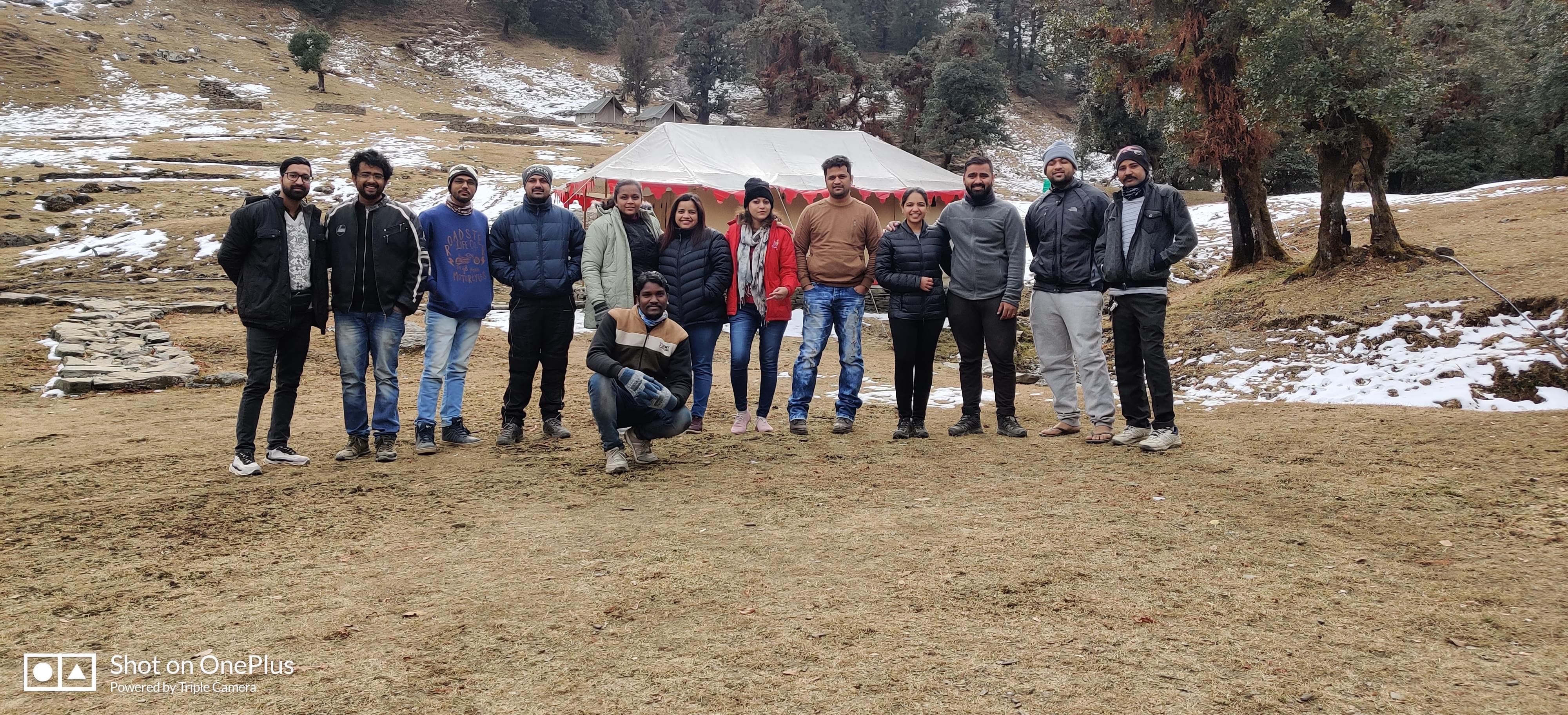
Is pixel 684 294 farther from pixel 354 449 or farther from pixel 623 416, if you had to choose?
pixel 354 449

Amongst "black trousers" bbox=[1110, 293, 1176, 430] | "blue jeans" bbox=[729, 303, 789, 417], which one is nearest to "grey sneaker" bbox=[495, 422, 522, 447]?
"blue jeans" bbox=[729, 303, 789, 417]

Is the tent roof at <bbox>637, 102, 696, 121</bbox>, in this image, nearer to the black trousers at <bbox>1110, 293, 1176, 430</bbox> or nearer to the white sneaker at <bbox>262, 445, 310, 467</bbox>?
the white sneaker at <bbox>262, 445, 310, 467</bbox>

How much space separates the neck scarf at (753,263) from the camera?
559cm

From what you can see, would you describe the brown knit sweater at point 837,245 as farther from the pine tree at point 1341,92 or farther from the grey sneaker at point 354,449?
the pine tree at point 1341,92

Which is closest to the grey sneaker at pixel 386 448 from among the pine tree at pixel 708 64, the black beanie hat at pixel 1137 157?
the black beanie hat at pixel 1137 157

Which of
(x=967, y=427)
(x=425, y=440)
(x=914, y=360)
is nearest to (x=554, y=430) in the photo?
(x=425, y=440)

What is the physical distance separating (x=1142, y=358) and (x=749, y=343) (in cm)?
246

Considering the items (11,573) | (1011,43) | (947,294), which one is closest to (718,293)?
(947,294)

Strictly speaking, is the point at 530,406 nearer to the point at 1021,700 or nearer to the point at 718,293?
the point at 718,293

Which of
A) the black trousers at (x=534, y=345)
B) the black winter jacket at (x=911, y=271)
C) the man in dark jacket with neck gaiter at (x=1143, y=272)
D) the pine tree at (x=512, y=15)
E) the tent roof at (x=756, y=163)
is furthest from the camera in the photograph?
the pine tree at (x=512, y=15)

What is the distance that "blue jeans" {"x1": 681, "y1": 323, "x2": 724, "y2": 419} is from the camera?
18.1 ft

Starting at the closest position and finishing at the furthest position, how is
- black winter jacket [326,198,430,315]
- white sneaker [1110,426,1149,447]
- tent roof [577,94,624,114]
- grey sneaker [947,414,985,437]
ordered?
black winter jacket [326,198,430,315], white sneaker [1110,426,1149,447], grey sneaker [947,414,985,437], tent roof [577,94,624,114]

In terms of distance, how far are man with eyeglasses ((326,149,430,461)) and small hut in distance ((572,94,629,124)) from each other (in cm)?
4962

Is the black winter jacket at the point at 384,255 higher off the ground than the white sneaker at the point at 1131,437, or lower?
higher
